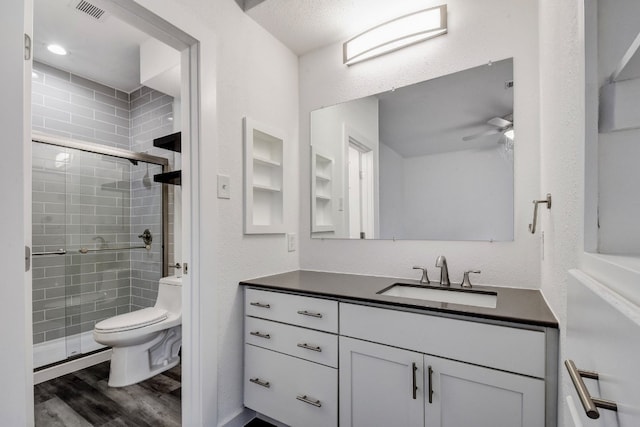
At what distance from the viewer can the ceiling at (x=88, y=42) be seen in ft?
6.48

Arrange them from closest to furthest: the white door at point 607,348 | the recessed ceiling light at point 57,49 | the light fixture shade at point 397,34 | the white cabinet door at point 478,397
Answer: the white door at point 607,348 → the white cabinet door at point 478,397 → the light fixture shade at point 397,34 → the recessed ceiling light at point 57,49

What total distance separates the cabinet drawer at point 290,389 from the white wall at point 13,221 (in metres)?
0.92

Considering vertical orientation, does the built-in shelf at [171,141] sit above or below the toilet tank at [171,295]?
above

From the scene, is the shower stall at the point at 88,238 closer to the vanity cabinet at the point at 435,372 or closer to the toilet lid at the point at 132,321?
the toilet lid at the point at 132,321

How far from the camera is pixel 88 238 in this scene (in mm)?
2738

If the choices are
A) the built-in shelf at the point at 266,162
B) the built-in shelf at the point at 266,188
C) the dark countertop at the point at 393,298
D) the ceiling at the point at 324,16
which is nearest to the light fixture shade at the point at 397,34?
the ceiling at the point at 324,16

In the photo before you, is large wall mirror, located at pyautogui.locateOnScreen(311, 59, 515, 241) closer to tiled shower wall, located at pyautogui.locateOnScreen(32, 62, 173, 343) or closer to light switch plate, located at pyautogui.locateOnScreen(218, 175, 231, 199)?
light switch plate, located at pyautogui.locateOnScreen(218, 175, 231, 199)

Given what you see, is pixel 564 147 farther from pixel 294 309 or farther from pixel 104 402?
pixel 104 402

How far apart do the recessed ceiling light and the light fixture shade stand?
2.23 meters

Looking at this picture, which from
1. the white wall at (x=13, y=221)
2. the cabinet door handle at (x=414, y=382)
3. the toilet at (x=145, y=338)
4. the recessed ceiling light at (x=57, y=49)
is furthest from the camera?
the recessed ceiling light at (x=57, y=49)

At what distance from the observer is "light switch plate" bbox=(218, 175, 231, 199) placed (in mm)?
1593

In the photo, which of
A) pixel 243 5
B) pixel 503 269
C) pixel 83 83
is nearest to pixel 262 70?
pixel 243 5

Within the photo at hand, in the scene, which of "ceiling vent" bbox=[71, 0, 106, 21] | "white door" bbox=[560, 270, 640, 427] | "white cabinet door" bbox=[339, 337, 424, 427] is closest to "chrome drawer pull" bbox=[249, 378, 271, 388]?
"white cabinet door" bbox=[339, 337, 424, 427]

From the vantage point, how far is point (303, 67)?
2221mm
